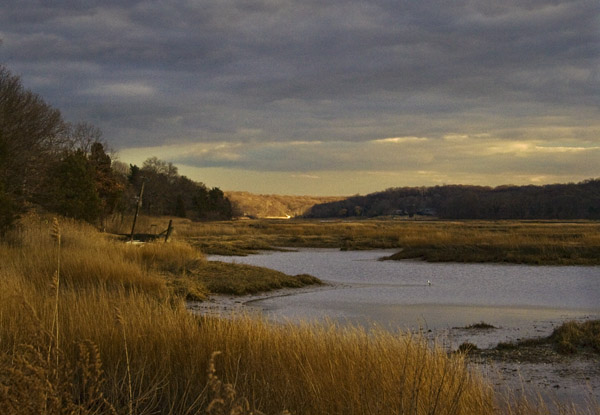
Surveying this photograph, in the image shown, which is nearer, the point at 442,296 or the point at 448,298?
the point at 448,298

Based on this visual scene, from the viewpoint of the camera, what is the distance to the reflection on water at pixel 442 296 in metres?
13.0

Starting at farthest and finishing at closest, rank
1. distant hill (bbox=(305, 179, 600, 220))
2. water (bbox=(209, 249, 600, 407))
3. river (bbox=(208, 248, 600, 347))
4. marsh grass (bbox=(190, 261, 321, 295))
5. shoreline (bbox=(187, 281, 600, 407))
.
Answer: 1. distant hill (bbox=(305, 179, 600, 220))
2. marsh grass (bbox=(190, 261, 321, 295))
3. river (bbox=(208, 248, 600, 347))
4. water (bbox=(209, 249, 600, 407))
5. shoreline (bbox=(187, 281, 600, 407))

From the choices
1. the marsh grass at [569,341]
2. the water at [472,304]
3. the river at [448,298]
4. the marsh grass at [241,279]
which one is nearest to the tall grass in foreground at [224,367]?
the water at [472,304]

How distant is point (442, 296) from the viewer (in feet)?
57.7

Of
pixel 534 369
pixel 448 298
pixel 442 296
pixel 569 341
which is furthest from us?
pixel 442 296

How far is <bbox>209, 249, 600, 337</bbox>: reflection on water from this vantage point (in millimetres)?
13047

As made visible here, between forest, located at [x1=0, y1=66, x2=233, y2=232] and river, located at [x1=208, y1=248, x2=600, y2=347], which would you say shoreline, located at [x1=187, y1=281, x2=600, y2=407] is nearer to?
river, located at [x1=208, y1=248, x2=600, y2=347]

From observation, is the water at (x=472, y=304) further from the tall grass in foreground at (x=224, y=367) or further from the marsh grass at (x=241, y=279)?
the marsh grass at (x=241, y=279)

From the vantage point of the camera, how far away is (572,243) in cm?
3494

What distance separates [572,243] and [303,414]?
33.9 m

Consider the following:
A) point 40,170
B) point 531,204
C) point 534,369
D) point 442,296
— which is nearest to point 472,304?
point 442,296

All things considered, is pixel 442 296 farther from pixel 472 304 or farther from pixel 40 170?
pixel 40 170

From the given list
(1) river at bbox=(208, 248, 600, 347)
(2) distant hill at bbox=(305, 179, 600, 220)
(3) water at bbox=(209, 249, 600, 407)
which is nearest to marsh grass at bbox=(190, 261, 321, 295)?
(3) water at bbox=(209, 249, 600, 407)

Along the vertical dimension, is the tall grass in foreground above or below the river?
above
